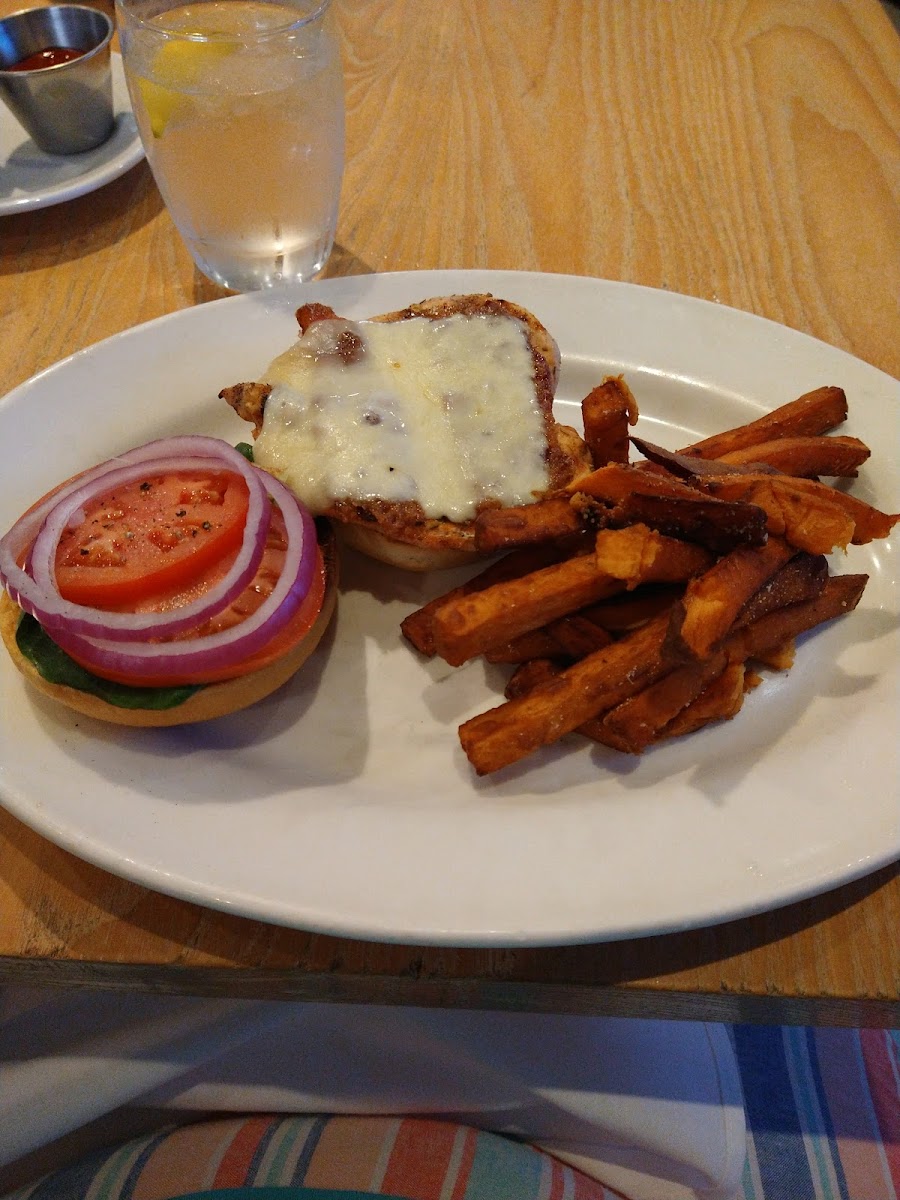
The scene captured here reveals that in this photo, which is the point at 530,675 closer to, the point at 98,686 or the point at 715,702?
the point at 715,702

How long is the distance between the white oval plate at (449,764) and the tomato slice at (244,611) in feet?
0.49

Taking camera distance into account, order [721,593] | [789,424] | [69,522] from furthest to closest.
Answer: [789,424], [69,522], [721,593]

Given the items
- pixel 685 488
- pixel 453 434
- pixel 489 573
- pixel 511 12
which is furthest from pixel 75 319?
pixel 511 12

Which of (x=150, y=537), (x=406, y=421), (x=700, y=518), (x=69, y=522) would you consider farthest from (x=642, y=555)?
(x=69, y=522)

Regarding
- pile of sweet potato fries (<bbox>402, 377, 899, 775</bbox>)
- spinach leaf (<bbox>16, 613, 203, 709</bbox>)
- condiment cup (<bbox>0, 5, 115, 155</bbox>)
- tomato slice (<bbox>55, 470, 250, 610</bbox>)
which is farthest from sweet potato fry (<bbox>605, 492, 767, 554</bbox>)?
condiment cup (<bbox>0, 5, 115, 155</bbox>)

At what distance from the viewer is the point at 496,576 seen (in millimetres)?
1468

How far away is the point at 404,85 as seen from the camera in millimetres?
3141

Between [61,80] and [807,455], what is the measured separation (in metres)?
2.38

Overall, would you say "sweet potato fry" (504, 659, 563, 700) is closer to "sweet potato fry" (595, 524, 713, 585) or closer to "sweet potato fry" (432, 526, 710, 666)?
"sweet potato fry" (432, 526, 710, 666)

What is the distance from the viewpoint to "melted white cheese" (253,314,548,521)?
154 centimetres

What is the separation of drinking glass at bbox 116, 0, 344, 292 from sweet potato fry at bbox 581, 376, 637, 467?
107cm

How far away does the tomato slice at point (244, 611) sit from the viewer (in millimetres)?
1339

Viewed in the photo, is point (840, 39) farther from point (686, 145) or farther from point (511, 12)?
point (511, 12)

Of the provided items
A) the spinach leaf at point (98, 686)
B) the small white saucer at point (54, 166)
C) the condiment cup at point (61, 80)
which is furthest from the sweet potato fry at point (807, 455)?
the condiment cup at point (61, 80)
